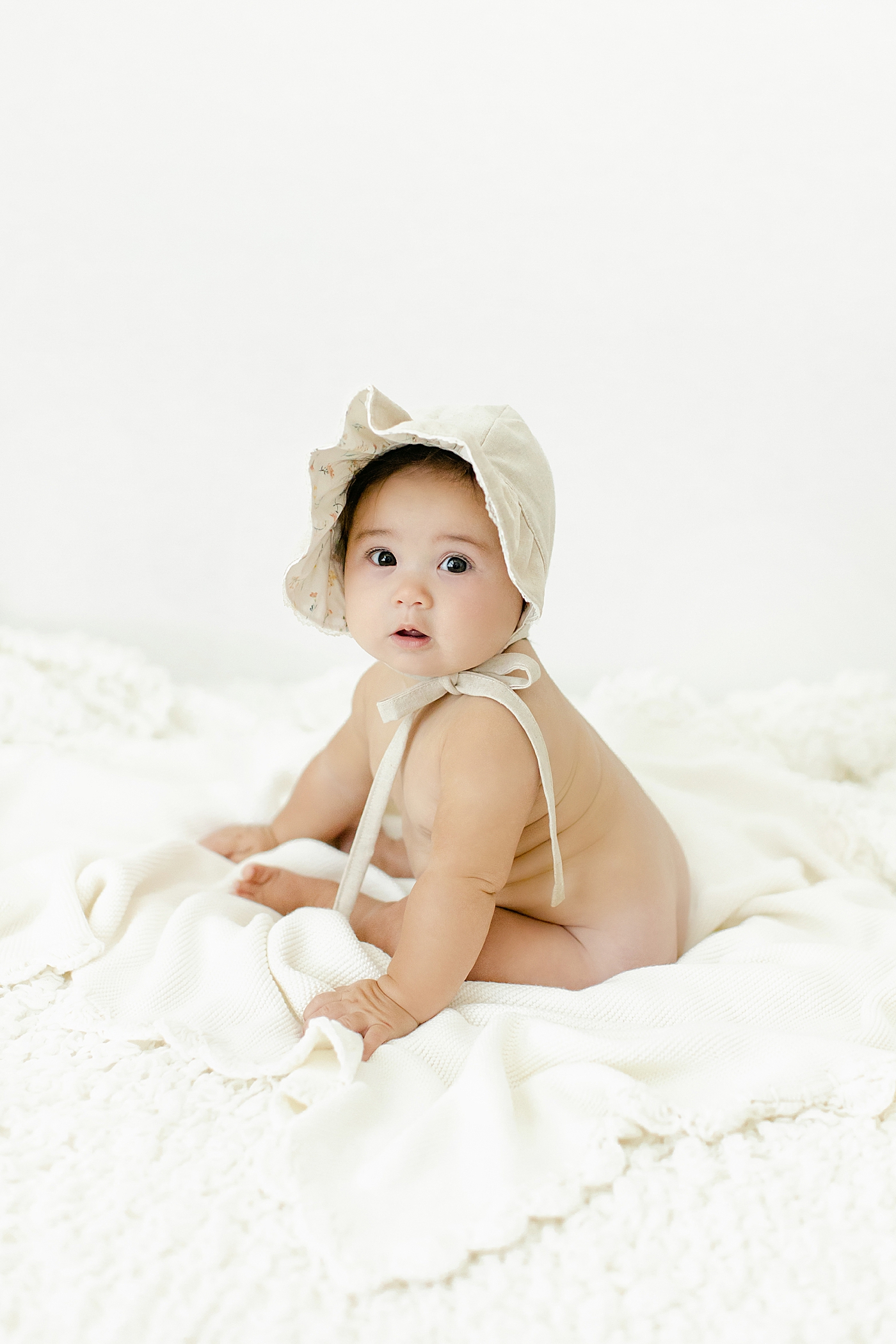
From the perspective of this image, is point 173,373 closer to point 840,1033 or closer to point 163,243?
point 163,243

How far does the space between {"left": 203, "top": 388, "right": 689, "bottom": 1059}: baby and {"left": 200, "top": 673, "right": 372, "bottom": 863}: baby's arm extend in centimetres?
13

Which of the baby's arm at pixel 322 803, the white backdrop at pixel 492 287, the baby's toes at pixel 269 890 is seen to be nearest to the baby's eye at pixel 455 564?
the baby's arm at pixel 322 803

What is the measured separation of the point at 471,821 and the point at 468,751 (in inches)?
3.0

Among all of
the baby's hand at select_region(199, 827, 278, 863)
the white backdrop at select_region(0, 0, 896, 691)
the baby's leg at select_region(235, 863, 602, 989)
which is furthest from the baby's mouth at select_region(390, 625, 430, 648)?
the white backdrop at select_region(0, 0, 896, 691)

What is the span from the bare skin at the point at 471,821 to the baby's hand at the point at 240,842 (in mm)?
141

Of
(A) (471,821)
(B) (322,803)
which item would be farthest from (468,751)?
(B) (322,803)

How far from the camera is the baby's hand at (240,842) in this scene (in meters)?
1.63

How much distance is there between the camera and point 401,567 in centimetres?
125

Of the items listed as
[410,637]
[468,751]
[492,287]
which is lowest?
[468,751]

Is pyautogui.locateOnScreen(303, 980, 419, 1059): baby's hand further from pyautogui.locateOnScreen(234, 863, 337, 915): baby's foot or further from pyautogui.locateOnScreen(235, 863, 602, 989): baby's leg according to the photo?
pyautogui.locateOnScreen(234, 863, 337, 915): baby's foot

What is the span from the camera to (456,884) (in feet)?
3.97

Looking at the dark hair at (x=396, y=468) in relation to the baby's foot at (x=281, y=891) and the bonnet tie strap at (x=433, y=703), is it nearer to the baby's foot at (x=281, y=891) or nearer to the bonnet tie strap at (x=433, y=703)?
the bonnet tie strap at (x=433, y=703)

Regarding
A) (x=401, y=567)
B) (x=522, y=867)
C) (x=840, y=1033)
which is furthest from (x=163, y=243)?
(x=840, y=1033)

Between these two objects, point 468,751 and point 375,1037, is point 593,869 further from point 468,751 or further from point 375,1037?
point 375,1037
